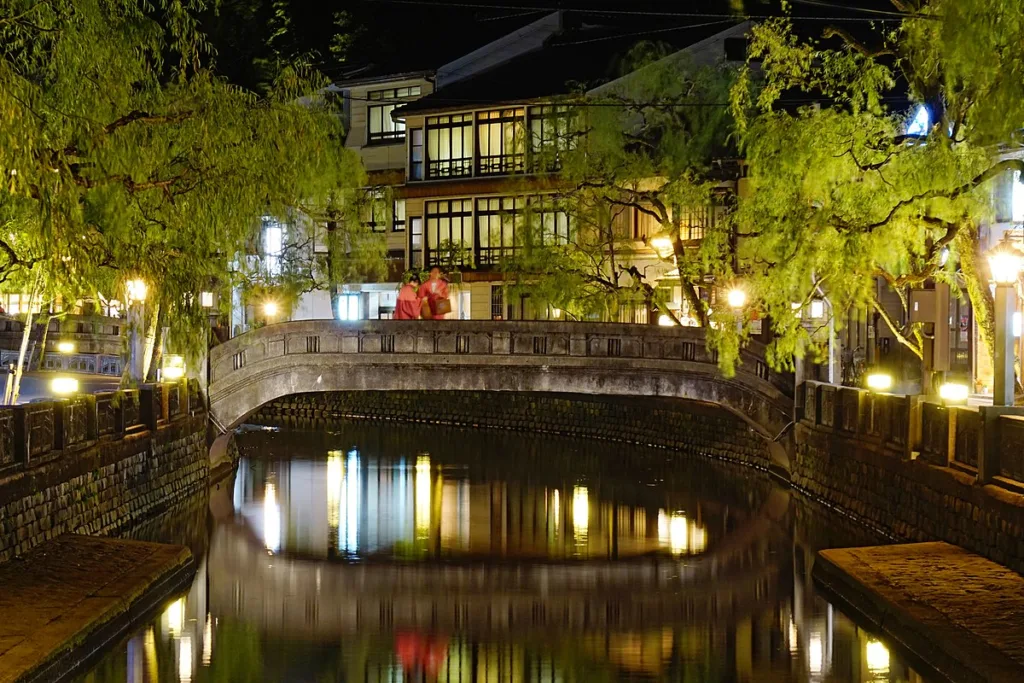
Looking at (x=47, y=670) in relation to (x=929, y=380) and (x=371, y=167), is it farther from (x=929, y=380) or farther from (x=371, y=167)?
(x=371, y=167)

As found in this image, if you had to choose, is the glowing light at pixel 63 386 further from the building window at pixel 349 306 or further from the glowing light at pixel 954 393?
the building window at pixel 349 306

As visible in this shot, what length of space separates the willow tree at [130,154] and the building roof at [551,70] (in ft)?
72.5

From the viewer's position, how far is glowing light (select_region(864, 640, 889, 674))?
1402cm

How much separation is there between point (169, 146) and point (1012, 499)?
13768 millimetres

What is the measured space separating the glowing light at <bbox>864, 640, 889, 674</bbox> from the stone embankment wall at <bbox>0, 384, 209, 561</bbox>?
9.92m

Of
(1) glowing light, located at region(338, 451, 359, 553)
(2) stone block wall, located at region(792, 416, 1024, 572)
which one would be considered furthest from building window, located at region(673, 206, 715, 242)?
(2) stone block wall, located at region(792, 416, 1024, 572)

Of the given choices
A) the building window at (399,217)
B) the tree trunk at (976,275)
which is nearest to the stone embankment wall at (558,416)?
the building window at (399,217)

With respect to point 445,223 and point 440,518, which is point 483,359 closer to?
point 440,518

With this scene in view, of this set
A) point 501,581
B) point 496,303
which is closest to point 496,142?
point 496,303

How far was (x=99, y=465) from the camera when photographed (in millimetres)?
20719

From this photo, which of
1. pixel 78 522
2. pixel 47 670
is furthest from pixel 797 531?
pixel 47 670

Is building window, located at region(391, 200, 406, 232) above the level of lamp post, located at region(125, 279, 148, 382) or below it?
above

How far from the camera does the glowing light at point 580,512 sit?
24.3 meters

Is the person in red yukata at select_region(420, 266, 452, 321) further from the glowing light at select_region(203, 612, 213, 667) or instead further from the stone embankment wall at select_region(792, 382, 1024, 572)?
the glowing light at select_region(203, 612, 213, 667)
